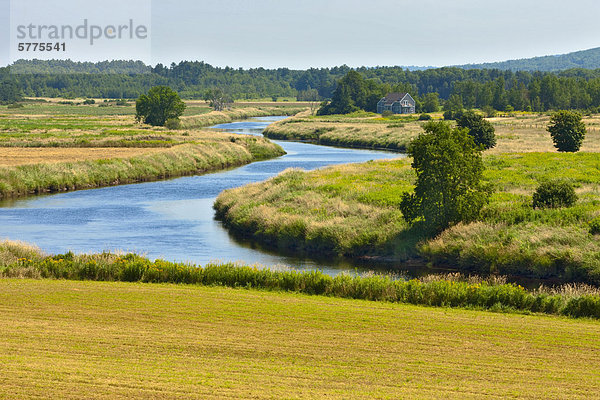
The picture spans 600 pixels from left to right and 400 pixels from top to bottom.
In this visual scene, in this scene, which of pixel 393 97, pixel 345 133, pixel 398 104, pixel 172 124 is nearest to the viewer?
pixel 345 133

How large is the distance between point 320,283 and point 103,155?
195ft

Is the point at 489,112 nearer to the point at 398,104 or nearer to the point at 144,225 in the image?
the point at 398,104

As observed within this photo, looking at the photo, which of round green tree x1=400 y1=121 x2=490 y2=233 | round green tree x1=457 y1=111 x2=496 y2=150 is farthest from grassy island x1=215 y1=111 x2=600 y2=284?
round green tree x1=457 y1=111 x2=496 y2=150

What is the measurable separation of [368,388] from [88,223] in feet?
118

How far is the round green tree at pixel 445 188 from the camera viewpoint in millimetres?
37312

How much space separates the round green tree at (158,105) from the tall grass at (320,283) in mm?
110199

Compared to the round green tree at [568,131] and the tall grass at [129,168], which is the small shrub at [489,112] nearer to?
the tall grass at [129,168]

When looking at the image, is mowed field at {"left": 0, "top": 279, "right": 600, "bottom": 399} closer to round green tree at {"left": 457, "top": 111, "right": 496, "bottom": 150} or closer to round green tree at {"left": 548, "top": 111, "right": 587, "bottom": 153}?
round green tree at {"left": 548, "top": 111, "right": 587, "bottom": 153}

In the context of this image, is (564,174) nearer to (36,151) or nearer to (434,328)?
(434,328)

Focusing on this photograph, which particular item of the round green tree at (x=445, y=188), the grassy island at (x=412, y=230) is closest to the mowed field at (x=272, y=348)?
the grassy island at (x=412, y=230)

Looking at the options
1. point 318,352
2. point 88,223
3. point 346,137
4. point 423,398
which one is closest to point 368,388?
point 423,398

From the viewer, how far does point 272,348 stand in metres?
16.9

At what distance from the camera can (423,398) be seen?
1348 centimetres

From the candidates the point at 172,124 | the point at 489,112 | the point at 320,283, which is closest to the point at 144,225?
the point at 320,283
